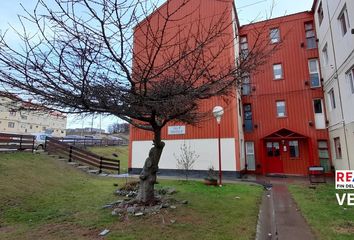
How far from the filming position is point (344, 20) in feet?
34.9

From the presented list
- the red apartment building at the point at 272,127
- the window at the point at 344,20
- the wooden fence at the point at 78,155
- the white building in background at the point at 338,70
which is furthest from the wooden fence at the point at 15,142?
the window at the point at 344,20

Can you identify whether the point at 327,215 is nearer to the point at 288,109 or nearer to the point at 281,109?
the point at 288,109

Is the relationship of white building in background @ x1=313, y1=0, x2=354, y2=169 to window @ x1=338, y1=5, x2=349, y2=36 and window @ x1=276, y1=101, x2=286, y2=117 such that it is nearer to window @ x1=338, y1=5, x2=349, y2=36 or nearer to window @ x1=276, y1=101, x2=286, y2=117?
window @ x1=338, y1=5, x2=349, y2=36

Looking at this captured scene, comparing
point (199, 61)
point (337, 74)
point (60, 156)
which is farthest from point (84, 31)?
point (60, 156)

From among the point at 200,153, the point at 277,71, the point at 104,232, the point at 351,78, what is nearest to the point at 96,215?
the point at 104,232

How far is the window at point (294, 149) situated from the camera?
15078mm

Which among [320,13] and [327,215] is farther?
[320,13]

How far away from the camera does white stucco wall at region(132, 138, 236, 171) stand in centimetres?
1359

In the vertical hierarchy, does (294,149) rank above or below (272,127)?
below

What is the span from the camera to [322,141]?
571 inches

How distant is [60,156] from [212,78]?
1430cm

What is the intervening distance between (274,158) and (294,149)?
4.41 feet

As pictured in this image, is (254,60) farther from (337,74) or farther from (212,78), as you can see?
(337,74)

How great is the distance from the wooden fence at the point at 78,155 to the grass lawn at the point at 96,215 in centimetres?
533
